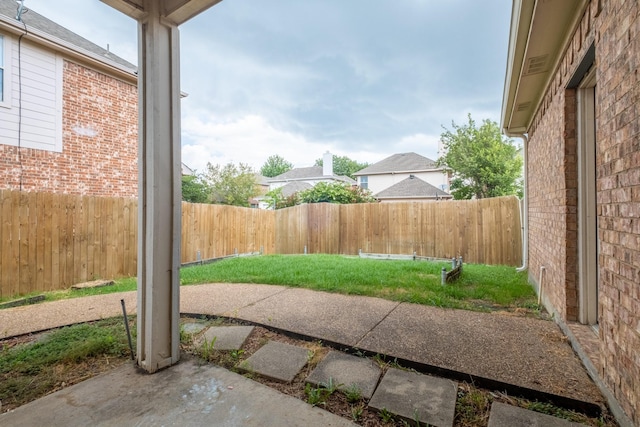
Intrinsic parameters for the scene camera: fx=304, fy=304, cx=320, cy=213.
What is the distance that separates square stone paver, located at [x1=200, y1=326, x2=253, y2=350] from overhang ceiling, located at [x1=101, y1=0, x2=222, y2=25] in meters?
2.47

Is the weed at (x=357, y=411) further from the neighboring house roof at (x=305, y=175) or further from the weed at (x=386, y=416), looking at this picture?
the neighboring house roof at (x=305, y=175)

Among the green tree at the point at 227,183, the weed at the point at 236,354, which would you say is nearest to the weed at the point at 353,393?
the weed at the point at 236,354

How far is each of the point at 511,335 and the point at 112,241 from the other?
657 cm

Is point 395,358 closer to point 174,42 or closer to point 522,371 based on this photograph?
point 522,371

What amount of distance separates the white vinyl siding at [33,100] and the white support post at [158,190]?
6.09 metres

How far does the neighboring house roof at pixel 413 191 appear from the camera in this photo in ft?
60.1

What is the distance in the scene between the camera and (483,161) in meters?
13.1

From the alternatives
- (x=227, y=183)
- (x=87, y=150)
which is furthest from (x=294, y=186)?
(x=87, y=150)

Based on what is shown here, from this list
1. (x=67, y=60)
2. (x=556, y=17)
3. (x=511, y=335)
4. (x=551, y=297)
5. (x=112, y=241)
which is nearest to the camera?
(x=556, y=17)

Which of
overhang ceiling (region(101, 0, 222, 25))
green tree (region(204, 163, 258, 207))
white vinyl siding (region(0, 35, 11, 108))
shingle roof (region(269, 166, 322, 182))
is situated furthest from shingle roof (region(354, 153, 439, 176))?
overhang ceiling (region(101, 0, 222, 25))

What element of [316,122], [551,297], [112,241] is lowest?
[551,297]

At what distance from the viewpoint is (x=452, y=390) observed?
1.86m

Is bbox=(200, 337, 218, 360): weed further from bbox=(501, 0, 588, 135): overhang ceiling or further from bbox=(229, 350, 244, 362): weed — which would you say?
bbox=(501, 0, 588, 135): overhang ceiling

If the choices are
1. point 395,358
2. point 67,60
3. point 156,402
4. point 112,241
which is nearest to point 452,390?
point 395,358
